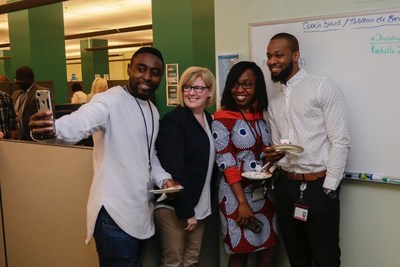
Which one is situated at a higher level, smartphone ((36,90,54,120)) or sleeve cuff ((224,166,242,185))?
smartphone ((36,90,54,120))

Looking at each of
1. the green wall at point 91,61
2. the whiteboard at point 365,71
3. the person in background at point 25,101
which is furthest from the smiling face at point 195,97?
the green wall at point 91,61

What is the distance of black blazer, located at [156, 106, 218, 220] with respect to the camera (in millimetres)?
1842

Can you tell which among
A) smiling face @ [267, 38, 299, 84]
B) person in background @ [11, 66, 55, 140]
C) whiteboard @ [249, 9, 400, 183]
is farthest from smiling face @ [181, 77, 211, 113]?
person in background @ [11, 66, 55, 140]

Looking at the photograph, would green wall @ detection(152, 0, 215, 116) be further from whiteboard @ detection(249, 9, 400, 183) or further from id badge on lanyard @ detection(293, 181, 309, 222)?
id badge on lanyard @ detection(293, 181, 309, 222)

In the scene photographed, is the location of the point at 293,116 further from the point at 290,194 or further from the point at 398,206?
the point at 398,206

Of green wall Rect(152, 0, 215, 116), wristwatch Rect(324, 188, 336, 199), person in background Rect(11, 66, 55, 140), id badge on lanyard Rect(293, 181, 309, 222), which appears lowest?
id badge on lanyard Rect(293, 181, 309, 222)

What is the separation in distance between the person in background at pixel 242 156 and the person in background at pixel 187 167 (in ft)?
0.29

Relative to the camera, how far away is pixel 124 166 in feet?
5.44

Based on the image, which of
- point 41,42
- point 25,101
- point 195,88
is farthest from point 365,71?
point 41,42

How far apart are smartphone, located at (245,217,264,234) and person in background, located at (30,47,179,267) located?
471 mm

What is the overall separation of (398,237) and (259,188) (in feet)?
2.38

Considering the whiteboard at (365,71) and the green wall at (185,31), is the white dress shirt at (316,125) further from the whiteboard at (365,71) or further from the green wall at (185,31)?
the green wall at (185,31)

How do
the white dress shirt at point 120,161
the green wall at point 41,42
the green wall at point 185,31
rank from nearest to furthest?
the white dress shirt at point 120,161 < the green wall at point 185,31 < the green wall at point 41,42

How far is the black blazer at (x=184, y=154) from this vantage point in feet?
6.04
